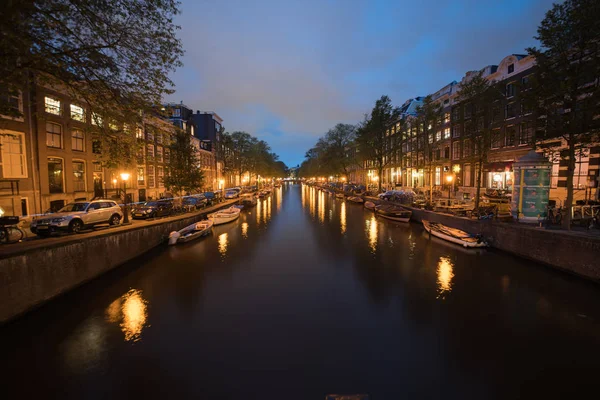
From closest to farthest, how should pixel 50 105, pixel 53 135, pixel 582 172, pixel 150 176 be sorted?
pixel 50 105
pixel 53 135
pixel 582 172
pixel 150 176

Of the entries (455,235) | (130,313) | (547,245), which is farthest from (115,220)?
(547,245)

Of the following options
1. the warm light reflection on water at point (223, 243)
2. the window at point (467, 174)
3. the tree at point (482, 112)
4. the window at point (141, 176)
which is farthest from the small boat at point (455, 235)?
the window at point (141, 176)

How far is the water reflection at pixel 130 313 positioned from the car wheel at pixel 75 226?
6.51 metres

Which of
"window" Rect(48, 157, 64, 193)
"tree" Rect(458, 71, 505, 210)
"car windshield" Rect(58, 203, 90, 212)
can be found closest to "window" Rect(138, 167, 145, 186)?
"window" Rect(48, 157, 64, 193)

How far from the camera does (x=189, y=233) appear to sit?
72.8ft

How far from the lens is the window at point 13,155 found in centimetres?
2044

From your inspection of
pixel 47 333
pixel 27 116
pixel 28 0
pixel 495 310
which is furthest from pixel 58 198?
pixel 495 310

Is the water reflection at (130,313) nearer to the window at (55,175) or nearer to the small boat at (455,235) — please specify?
the window at (55,175)

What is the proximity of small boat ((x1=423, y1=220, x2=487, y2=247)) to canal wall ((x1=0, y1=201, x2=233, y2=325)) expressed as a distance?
71.3ft

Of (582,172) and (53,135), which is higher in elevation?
(53,135)

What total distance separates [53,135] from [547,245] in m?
36.2

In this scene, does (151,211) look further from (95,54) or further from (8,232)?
(95,54)

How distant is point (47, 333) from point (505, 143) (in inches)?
1695

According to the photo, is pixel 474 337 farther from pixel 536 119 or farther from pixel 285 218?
pixel 285 218
